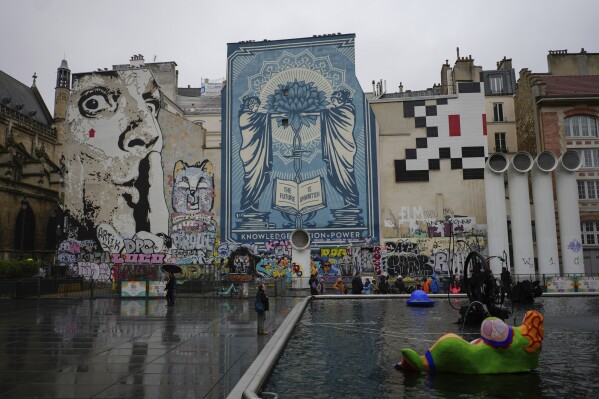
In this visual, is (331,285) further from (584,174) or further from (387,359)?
(387,359)

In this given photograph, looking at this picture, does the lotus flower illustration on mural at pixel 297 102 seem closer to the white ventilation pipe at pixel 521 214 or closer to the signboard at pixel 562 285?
the white ventilation pipe at pixel 521 214

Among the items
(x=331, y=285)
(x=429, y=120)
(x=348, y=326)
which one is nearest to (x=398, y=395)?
(x=348, y=326)

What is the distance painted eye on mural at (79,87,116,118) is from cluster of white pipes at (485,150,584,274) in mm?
30136

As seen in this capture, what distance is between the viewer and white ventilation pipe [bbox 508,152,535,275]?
32.9 m

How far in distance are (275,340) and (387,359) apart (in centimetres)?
261

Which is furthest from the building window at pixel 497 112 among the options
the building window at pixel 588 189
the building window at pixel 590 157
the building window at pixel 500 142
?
the building window at pixel 588 189

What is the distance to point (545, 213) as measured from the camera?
33.2 meters

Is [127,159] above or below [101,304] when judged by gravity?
above

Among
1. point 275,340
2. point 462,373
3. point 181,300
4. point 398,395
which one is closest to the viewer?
point 398,395

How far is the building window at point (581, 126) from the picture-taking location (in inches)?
1502

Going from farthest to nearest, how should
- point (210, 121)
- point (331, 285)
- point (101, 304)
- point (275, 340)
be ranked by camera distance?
point (210, 121) < point (331, 285) < point (101, 304) < point (275, 340)

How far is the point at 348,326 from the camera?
14633mm

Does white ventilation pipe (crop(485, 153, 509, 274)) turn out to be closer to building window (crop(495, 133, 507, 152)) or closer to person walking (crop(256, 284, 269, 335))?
building window (crop(495, 133, 507, 152))

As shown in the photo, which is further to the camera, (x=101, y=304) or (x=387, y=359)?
(x=101, y=304)
